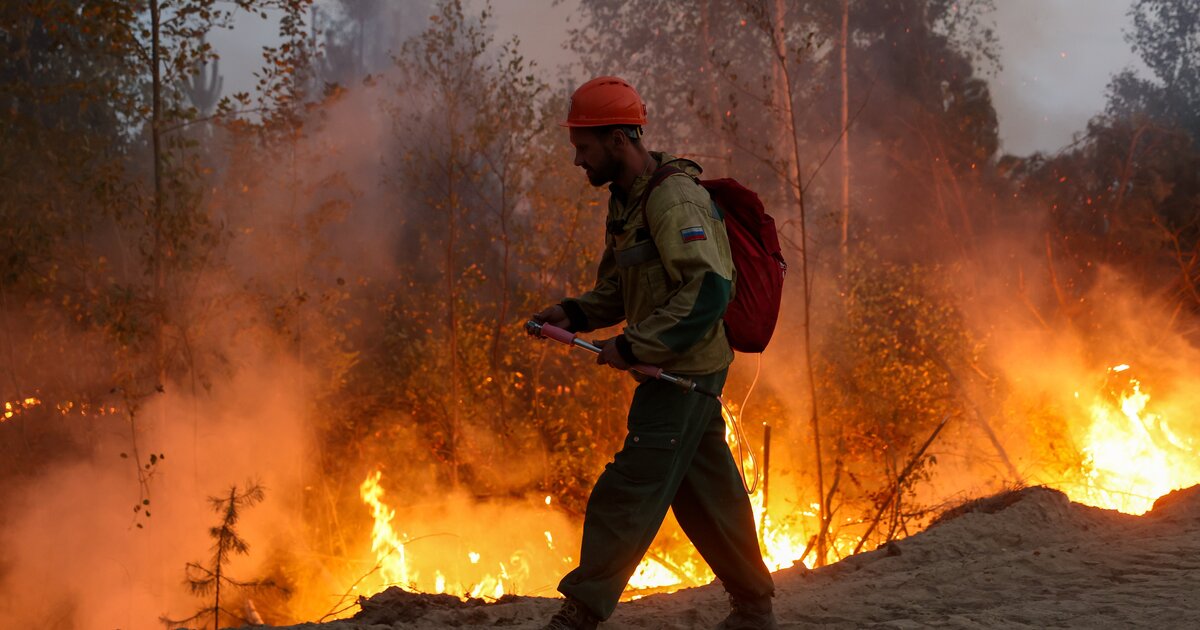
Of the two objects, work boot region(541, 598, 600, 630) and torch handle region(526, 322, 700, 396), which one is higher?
torch handle region(526, 322, 700, 396)

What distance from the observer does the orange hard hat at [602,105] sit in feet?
11.5

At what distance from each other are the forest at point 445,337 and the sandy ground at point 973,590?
4.18 m

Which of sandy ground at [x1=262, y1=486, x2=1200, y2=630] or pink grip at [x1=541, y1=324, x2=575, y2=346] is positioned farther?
sandy ground at [x1=262, y1=486, x2=1200, y2=630]

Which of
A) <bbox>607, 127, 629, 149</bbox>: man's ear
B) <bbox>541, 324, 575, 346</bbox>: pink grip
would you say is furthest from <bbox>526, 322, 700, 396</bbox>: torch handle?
<bbox>607, 127, 629, 149</bbox>: man's ear

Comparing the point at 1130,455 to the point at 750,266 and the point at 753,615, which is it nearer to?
the point at 753,615

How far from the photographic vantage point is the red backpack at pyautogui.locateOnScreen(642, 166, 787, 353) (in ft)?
11.8

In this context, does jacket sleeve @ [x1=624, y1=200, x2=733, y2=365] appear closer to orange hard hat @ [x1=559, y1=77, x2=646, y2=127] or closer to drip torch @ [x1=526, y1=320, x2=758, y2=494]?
drip torch @ [x1=526, y1=320, x2=758, y2=494]

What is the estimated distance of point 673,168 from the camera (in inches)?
138

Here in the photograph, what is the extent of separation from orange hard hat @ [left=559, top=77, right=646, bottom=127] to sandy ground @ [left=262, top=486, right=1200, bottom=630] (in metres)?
1.93

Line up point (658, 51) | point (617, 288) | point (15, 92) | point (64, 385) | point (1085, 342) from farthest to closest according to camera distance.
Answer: point (658, 51) → point (1085, 342) → point (64, 385) → point (15, 92) → point (617, 288)

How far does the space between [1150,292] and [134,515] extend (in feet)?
50.7

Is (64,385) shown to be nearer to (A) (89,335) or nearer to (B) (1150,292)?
(A) (89,335)

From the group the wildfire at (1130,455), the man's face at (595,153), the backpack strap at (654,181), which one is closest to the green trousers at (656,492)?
the backpack strap at (654,181)

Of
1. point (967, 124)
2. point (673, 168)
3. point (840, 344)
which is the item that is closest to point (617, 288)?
point (673, 168)
